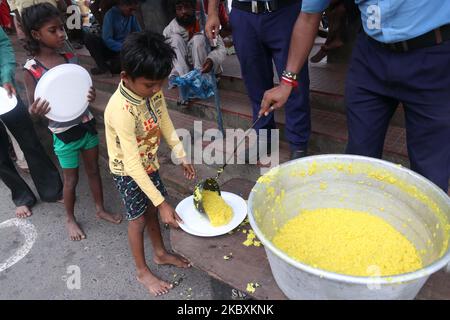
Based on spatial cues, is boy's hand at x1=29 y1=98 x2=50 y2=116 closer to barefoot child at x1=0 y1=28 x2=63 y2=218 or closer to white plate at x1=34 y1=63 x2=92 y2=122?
white plate at x1=34 y1=63 x2=92 y2=122

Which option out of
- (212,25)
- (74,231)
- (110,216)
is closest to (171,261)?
(110,216)

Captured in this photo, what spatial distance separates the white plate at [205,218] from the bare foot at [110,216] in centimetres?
121

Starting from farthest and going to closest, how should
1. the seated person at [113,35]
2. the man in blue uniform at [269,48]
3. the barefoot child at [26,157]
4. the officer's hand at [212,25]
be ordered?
the seated person at [113,35] < the barefoot child at [26,157] < the officer's hand at [212,25] < the man in blue uniform at [269,48]

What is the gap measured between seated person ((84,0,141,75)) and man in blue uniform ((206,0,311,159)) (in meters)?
2.84

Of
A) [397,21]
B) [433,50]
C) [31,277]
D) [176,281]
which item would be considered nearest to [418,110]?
[433,50]

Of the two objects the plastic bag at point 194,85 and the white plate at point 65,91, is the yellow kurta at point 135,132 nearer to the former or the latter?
the white plate at point 65,91

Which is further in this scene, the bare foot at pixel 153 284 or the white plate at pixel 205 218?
the bare foot at pixel 153 284

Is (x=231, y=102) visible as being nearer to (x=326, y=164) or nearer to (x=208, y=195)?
(x=208, y=195)

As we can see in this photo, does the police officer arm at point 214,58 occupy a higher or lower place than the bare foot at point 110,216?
higher

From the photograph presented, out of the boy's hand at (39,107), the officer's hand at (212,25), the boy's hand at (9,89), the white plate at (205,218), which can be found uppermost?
the officer's hand at (212,25)

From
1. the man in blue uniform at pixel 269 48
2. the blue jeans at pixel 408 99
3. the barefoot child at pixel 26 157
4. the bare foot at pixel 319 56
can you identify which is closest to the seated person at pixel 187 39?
the bare foot at pixel 319 56

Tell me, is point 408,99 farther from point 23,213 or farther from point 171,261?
point 23,213

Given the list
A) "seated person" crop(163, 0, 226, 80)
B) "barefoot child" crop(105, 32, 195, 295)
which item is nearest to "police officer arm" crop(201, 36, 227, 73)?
"seated person" crop(163, 0, 226, 80)

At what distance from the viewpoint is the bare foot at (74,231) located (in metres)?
2.92
